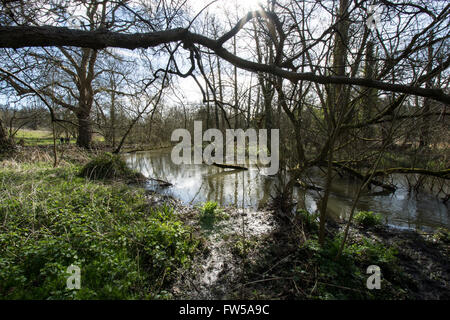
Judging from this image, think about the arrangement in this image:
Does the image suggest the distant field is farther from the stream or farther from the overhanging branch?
the overhanging branch

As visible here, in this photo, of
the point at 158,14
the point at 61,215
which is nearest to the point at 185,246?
the point at 61,215

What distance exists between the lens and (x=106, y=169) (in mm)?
7055

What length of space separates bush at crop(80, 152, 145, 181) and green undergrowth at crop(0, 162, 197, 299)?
8.80 ft

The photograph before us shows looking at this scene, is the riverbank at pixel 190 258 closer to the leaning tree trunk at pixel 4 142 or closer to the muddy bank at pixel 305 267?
the muddy bank at pixel 305 267

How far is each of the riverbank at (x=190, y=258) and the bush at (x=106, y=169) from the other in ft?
9.16

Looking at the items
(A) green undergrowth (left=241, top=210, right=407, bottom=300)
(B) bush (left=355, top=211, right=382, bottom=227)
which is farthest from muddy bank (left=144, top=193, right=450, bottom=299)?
(B) bush (left=355, top=211, right=382, bottom=227)

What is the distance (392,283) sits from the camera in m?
2.48

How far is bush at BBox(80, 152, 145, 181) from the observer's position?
266 inches

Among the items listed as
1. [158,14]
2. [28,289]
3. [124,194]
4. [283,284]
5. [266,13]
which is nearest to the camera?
[28,289]

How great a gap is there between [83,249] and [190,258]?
1312 mm

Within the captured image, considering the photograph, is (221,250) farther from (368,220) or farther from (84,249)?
(368,220)

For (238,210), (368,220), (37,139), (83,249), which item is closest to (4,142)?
(83,249)
